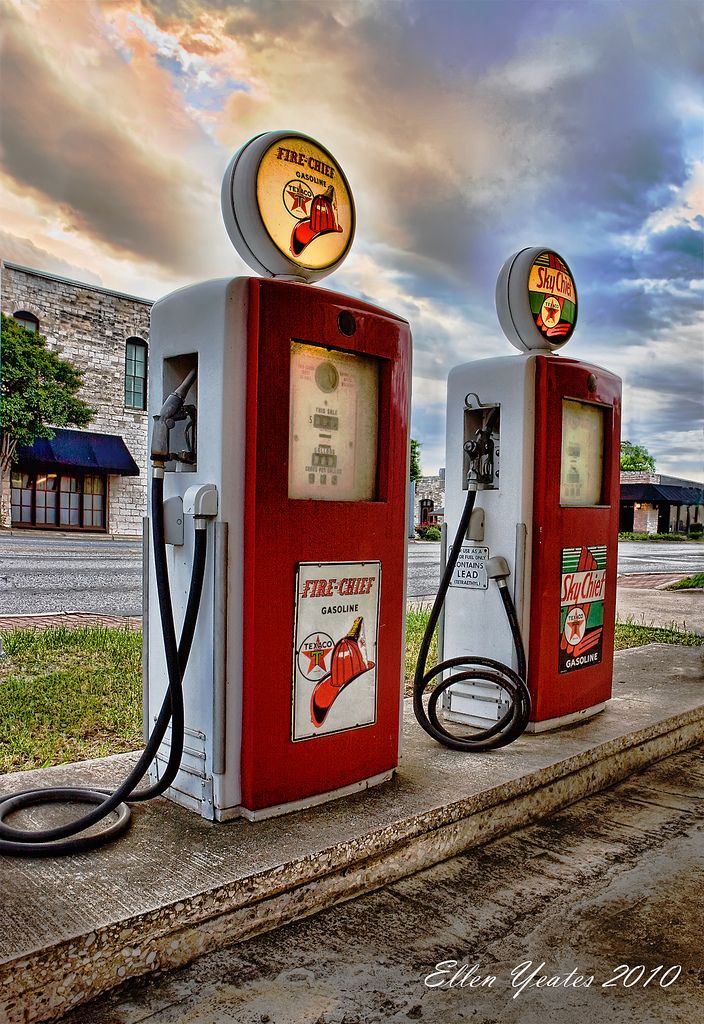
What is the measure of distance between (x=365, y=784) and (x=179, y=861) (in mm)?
863

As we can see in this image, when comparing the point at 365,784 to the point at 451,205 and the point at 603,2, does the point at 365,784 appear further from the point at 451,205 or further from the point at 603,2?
the point at 451,205

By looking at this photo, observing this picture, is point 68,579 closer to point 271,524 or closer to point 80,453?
point 271,524

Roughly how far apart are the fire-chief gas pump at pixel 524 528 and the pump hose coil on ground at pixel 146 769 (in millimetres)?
1417

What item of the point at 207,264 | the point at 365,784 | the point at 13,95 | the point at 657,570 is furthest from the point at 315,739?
the point at 657,570

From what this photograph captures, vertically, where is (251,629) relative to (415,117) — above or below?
below

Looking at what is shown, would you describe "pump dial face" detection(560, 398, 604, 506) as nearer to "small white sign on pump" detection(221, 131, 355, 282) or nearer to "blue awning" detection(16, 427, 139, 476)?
"small white sign on pump" detection(221, 131, 355, 282)

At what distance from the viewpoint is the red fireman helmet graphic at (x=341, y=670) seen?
9.25 feet

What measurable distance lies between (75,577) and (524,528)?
363 inches

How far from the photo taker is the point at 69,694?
16.0ft

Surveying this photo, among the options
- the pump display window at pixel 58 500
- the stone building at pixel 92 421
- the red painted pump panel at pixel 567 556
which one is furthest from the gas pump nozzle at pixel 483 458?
the pump display window at pixel 58 500

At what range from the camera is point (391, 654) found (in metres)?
3.10

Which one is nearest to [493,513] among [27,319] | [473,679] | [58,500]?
[473,679]

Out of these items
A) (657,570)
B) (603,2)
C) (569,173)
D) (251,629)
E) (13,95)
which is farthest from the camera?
(657,570)

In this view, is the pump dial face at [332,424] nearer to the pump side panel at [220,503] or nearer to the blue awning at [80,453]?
the pump side panel at [220,503]
